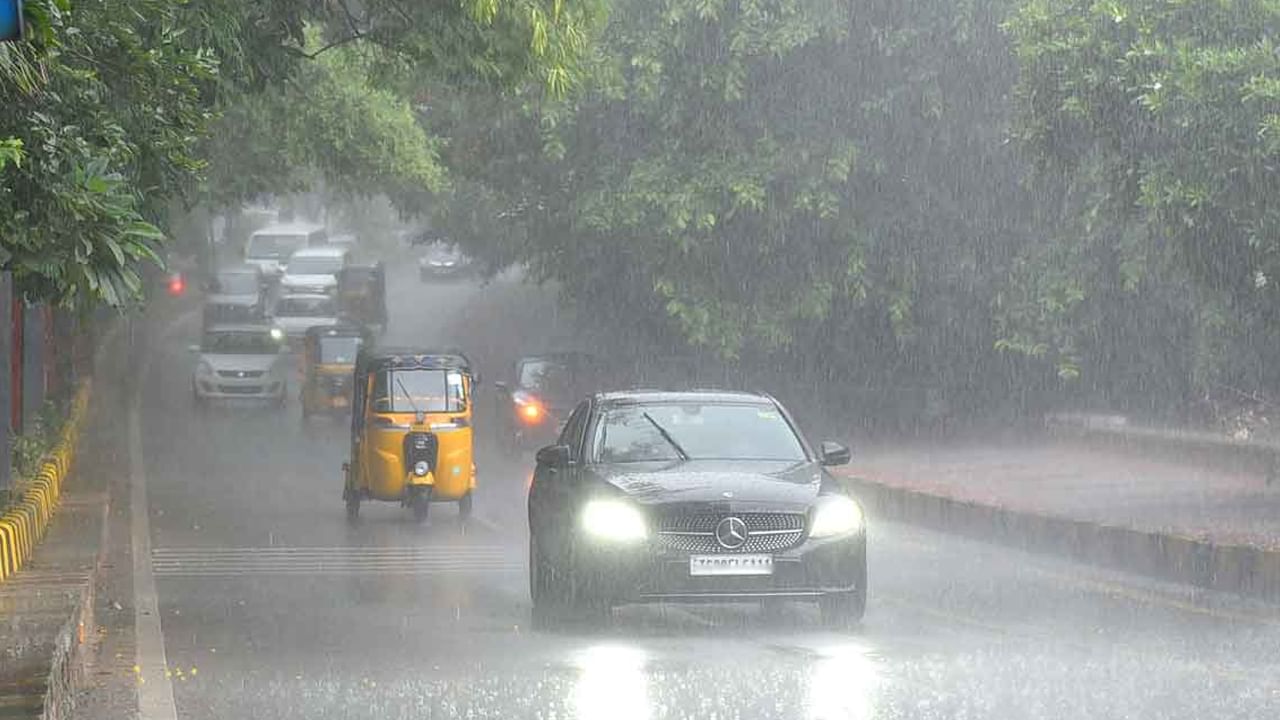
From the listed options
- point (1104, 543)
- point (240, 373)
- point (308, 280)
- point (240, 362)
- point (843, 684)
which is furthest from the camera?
point (308, 280)

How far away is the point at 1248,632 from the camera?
43.6 ft

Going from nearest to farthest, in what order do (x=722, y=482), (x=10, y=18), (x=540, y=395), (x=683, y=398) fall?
1. (x=10, y=18)
2. (x=722, y=482)
3. (x=683, y=398)
4. (x=540, y=395)

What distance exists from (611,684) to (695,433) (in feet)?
12.3

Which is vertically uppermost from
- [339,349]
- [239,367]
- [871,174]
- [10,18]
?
[871,174]

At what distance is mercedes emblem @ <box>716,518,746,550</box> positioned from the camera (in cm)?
1284

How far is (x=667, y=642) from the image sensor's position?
1260 cm

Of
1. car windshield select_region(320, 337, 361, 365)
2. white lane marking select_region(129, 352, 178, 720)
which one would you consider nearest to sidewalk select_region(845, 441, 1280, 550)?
white lane marking select_region(129, 352, 178, 720)

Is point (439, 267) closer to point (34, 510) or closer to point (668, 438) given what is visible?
point (34, 510)

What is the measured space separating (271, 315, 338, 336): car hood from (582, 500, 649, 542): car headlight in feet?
140

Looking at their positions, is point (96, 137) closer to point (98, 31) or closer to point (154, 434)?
point (98, 31)

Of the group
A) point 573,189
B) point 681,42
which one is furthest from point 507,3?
point 573,189

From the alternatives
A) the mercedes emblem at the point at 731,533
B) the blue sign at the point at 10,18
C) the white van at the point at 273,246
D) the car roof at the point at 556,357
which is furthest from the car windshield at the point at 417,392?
the white van at the point at 273,246

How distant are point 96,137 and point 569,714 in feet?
11.4

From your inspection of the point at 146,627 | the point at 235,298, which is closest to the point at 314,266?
the point at 235,298
